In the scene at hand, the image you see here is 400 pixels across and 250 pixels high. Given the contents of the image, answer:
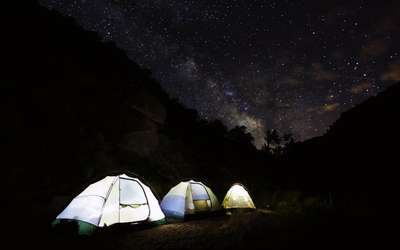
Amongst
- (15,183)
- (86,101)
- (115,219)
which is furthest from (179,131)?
(115,219)

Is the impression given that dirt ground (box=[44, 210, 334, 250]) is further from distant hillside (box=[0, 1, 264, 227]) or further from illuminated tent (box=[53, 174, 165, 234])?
distant hillside (box=[0, 1, 264, 227])

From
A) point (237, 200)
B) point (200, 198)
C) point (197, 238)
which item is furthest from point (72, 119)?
point (197, 238)

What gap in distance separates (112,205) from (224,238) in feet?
11.8

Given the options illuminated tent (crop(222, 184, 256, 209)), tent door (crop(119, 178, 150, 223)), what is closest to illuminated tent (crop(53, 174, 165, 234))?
tent door (crop(119, 178, 150, 223))

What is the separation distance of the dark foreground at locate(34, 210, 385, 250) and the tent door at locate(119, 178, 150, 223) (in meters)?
0.38

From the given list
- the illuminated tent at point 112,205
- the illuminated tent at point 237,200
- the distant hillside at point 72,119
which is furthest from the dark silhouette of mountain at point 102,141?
the illuminated tent at point 237,200

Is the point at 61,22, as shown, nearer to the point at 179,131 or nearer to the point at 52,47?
the point at 52,47

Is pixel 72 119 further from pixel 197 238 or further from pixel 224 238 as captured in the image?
pixel 224 238

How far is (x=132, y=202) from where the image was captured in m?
7.28

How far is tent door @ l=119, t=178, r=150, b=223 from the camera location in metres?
6.94

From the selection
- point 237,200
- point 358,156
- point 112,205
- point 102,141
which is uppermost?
point 102,141

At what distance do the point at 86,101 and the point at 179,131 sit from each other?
1006cm

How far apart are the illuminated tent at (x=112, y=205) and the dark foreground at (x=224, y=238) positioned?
35cm

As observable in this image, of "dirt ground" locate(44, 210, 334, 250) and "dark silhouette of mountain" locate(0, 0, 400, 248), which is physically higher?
"dark silhouette of mountain" locate(0, 0, 400, 248)
